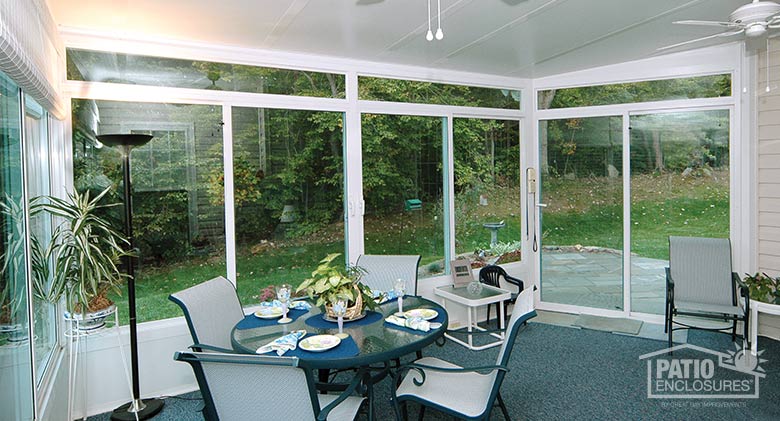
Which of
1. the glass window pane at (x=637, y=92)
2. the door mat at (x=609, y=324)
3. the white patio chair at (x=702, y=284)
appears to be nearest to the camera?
the white patio chair at (x=702, y=284)

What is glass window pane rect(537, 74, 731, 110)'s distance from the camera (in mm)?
4691

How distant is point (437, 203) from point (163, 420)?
10.5ft

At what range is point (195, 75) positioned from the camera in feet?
12.6

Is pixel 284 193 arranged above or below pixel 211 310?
above

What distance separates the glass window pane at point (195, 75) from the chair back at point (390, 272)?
5.40 feet

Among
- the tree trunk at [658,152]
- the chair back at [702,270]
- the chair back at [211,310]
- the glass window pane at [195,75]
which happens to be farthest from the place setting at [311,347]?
the tree trunk at [658,152]

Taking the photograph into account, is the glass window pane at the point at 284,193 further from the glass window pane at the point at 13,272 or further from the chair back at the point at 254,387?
the chair back at the point at 254,387

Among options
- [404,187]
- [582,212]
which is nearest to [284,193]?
[404,187]

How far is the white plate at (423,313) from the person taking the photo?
9.61 feet

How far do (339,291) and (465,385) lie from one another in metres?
0.89

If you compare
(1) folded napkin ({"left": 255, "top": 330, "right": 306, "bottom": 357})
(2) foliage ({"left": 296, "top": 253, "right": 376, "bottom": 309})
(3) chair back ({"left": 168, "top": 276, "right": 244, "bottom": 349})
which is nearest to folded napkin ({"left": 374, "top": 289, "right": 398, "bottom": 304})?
(2) foliage ({"left": 296, "top": 253, "right": 376, "bottom": 309})

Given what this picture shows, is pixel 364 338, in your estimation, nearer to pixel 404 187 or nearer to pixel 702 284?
pixel 404 187

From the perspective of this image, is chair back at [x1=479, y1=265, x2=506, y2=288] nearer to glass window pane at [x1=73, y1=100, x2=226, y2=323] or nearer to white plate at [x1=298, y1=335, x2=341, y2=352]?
glass window pane at [x1=73, y1=100, x2=226, y2=323]

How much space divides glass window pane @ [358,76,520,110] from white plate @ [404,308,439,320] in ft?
7.81
